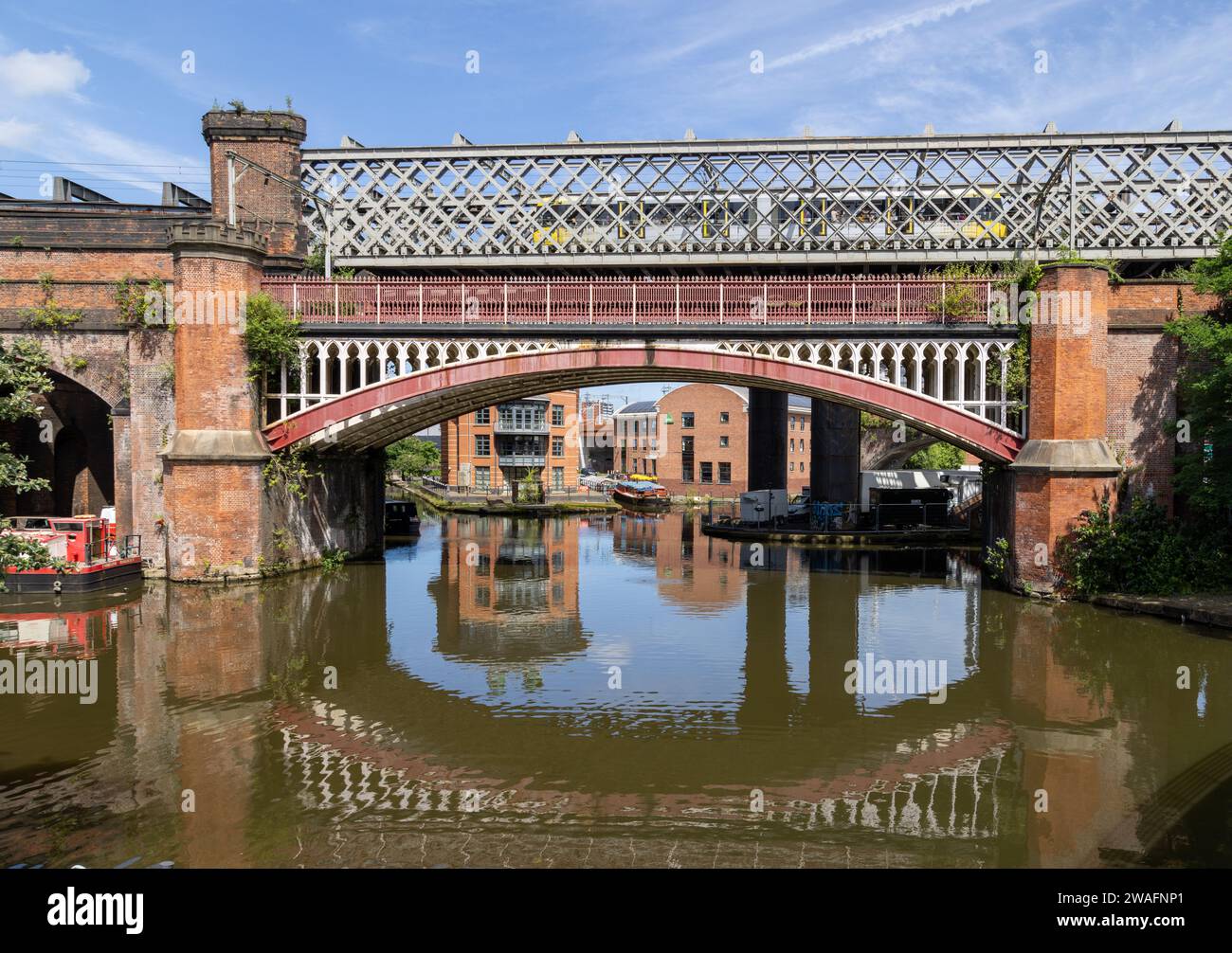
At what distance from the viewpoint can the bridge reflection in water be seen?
8.66 metres

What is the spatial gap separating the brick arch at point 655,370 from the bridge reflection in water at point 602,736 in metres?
4.58

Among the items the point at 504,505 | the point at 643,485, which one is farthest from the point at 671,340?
the point at 643,485

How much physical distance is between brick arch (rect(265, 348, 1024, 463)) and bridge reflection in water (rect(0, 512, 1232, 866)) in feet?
15.0

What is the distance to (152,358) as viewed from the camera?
2400 cm

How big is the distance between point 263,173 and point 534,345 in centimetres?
1292

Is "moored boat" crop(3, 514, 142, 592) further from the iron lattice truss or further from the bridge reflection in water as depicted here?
the iron lattice truss

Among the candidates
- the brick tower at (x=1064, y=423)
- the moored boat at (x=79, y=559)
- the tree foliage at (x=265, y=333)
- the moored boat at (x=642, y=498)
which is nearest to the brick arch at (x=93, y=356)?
the moored boat at (x=79, y=559)

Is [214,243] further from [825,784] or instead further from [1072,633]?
[1072,633]

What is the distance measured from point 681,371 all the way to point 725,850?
717 inches

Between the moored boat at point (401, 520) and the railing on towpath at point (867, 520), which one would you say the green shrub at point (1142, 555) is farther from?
the moored boat at point (401, 520)

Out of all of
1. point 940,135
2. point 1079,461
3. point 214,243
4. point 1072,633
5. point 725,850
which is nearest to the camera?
point 725,850

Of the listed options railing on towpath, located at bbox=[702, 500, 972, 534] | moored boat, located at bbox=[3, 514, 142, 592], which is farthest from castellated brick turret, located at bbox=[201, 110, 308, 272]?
railing on towpath, located at bbox=[702, 500, 972, 534]

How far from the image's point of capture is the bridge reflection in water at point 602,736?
8.66m
